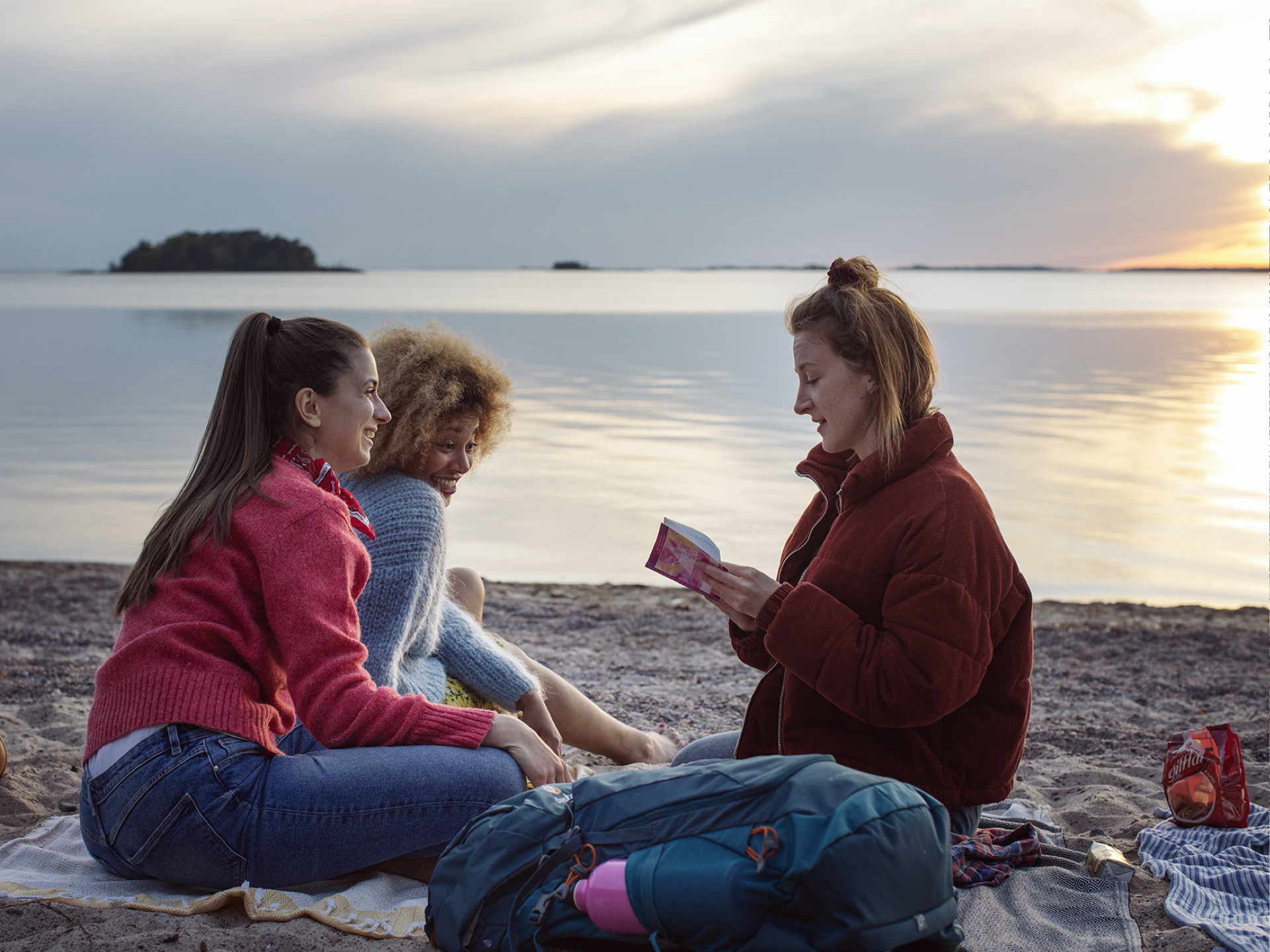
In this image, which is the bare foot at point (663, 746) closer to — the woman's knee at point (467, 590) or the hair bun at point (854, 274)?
the woman's knee at point (467, 590)

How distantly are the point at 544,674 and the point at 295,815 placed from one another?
1.48 meters

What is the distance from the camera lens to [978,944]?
2.72 metres

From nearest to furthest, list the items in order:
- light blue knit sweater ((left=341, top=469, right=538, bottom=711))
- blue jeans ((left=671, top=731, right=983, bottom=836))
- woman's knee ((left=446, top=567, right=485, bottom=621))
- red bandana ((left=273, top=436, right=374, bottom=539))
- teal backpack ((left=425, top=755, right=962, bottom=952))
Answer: teal backpack ((left=425, top=755, right=962, bottom=952)) < red bandana ((left=273, top=436, right=374, bottom=539)) < light blue knit sweater ((left=341, top=469, right=538, bottom=711)) < blue jeans ((left=671, top=731, right=983, bottom=836)) < woman's knee ((left=446, top=567, right=485, bottom=621))

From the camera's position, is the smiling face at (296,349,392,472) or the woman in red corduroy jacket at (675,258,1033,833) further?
the smiling face at (296,349,392,472)

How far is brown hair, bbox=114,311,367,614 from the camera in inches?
104

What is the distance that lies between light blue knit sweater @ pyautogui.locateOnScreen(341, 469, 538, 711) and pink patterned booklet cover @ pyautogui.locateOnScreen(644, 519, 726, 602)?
689 mm

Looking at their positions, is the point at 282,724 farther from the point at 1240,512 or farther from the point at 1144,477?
the point at 1144,477

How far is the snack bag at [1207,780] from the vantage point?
11.2ft

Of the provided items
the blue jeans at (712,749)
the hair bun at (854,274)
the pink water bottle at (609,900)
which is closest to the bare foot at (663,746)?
the blue jeans at (712,749)

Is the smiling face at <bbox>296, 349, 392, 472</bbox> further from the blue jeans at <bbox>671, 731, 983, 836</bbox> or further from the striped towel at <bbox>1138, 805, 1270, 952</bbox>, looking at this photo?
the striped towel at <bbox>1138, 805, 1270, 952</bbox>

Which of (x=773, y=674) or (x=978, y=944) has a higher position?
(x=773, y=674)

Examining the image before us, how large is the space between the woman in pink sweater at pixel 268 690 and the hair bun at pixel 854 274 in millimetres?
1283

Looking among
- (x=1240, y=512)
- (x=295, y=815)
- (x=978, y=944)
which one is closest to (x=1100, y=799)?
(x=978, y=944)

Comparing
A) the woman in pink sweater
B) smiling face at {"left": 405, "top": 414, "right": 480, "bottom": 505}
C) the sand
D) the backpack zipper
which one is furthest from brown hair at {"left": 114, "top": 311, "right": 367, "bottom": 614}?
the backpack zipper
